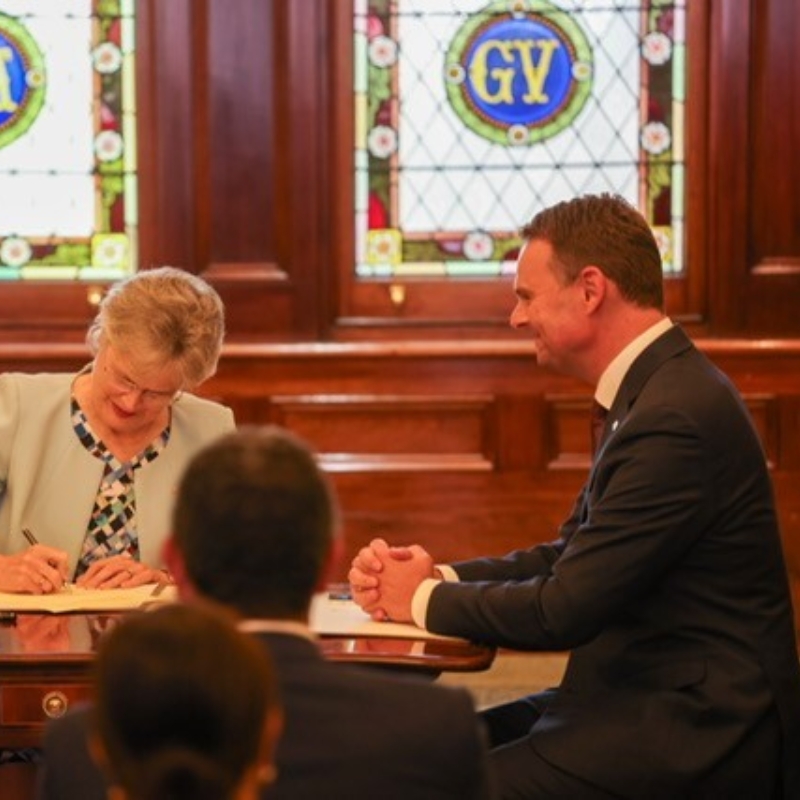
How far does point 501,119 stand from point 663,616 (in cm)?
371

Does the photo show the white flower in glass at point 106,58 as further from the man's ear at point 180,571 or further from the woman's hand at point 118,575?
the man's ear at point 180,571

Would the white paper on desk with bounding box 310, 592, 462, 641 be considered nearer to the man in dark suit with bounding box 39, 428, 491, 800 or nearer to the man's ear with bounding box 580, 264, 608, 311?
the man's ear with bounding box 580, 264, 608, 311

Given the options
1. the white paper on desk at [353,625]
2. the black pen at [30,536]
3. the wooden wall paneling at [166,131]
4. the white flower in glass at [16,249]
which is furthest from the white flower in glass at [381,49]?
the white paper on desk at [353,625]

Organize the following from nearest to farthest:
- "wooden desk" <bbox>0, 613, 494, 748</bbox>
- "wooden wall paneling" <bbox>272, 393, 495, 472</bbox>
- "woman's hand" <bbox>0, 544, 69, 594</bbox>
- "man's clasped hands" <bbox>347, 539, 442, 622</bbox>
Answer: "wooden desk" <bbox>0, 613, 494, 748</bbox> → "man's clasped hands" <bbox>347, 539, 442, 622</bbox> → "woman's hand" <bbox>0, 544, 69, 594</bbox> → "wooden wall paneling" <bbox>272, 393, 495, 472</bbox>

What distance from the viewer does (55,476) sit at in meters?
3.75

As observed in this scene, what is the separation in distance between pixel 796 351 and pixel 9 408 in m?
3.29

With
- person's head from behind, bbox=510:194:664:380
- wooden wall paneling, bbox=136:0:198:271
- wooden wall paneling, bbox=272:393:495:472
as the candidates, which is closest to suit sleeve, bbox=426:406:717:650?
person's head from behind, bbox=510:194:664:380

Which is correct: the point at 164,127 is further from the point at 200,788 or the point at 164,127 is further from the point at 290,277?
the point at 200,788

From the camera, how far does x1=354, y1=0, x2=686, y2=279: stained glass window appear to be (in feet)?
21.3

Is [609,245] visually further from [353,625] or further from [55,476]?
[55,476]

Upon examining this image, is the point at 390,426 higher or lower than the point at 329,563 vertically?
lower

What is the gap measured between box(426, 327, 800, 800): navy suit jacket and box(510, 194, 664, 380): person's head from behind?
5.7 inches

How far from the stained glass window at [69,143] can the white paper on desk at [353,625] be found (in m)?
3.40

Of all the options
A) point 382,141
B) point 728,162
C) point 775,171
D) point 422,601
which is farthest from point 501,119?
point 422,601
